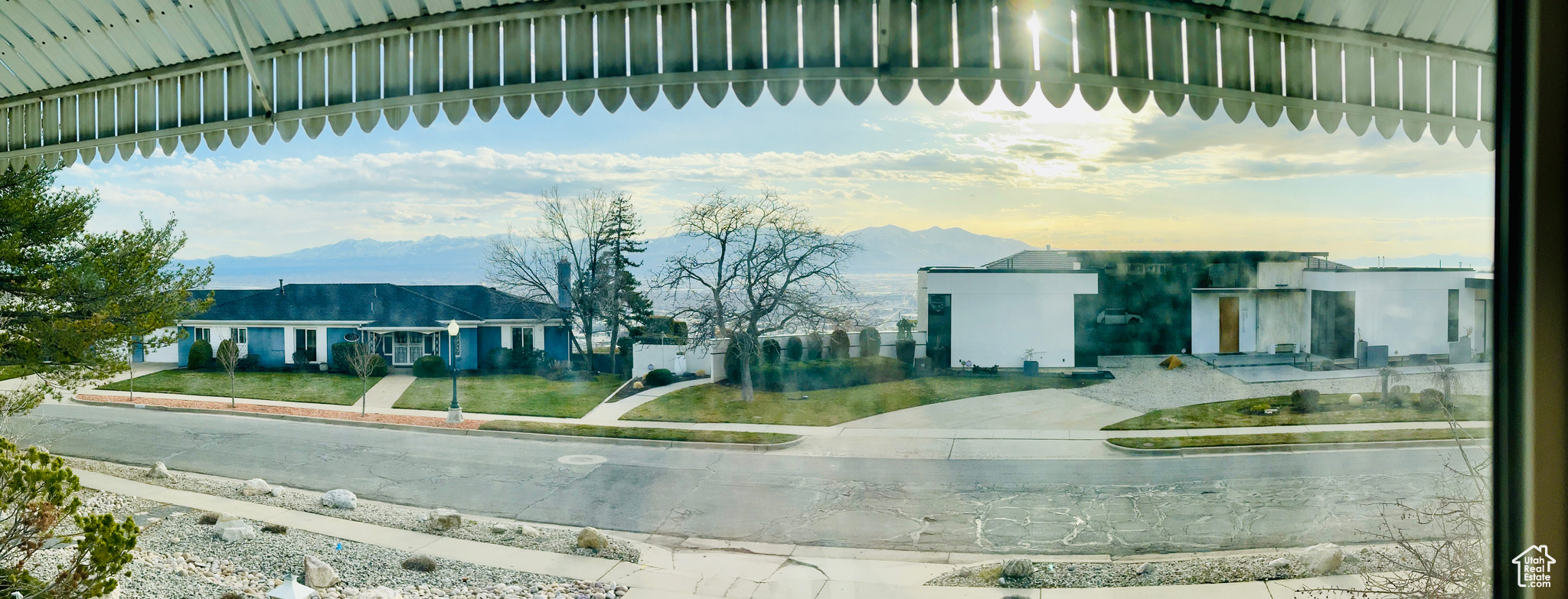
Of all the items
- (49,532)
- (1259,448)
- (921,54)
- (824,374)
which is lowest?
(1259,448)

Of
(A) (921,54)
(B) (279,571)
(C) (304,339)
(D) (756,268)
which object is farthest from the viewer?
(C) (304,339)

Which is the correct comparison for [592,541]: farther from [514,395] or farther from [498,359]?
[498,359]

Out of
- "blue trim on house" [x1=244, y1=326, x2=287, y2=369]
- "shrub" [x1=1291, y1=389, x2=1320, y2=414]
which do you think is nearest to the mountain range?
"blue trim on house" [x1=244, y1=326, x2=287, y2=369]

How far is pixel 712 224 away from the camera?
263 centimetres

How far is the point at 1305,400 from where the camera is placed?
8.93 ft

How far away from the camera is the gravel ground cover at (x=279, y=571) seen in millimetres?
2373

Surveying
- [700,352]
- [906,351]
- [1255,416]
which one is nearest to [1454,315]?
[1255,416]

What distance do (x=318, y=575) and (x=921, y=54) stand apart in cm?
258

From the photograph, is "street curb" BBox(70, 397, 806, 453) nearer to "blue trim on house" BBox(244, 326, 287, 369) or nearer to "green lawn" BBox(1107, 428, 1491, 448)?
"blue trim on house" BBox(244, 326, 287, 369)

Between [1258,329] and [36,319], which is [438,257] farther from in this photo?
[1258,329]

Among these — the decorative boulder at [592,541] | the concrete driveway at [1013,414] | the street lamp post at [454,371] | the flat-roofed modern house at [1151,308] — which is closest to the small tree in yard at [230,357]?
the street lamp post at [454,371]

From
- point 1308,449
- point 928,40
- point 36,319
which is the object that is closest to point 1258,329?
point 1308,449

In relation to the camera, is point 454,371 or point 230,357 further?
point 230,357

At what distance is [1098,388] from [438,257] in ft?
8.51
